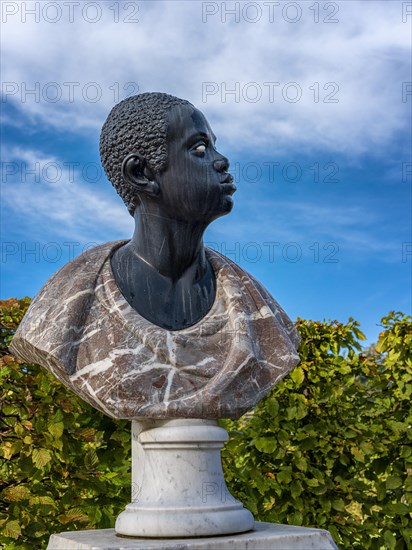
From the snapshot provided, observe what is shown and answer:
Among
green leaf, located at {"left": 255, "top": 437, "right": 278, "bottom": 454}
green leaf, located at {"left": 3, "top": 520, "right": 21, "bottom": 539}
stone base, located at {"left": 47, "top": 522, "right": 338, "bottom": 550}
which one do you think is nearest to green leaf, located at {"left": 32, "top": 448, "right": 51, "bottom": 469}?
green leaf, located at {"left": 3, "top": 520, "right": 21, "bottom": 539}

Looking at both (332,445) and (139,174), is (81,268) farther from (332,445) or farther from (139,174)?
(332,445)

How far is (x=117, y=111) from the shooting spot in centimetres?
350

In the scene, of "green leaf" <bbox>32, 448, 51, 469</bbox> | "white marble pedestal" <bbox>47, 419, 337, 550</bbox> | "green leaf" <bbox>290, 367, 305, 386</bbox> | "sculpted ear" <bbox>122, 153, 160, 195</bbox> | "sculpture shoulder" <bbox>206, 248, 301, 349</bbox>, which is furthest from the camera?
"green leaf" <bbox>290, 367, 305, 386</bbox>

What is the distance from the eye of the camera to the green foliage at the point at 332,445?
4.74m

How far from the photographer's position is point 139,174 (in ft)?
11.3

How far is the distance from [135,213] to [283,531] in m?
1.67

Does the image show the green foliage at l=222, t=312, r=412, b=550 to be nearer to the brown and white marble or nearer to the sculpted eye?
the brown and white marble

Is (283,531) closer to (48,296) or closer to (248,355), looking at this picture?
(248,355)

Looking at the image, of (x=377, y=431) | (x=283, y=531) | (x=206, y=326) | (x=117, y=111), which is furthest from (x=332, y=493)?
(x=117, y=111)

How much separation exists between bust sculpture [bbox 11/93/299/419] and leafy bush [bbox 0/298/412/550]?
31.6 inches

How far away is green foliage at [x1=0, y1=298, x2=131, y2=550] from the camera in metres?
4.09

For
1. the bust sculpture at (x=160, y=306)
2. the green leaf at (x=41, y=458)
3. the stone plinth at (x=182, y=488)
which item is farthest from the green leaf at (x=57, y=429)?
the stone plinth at (x=182, y=488)

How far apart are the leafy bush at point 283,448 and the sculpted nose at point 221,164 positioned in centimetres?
167

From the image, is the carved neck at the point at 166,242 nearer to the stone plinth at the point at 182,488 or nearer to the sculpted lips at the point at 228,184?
the sculpted lips at the point at 228,184
